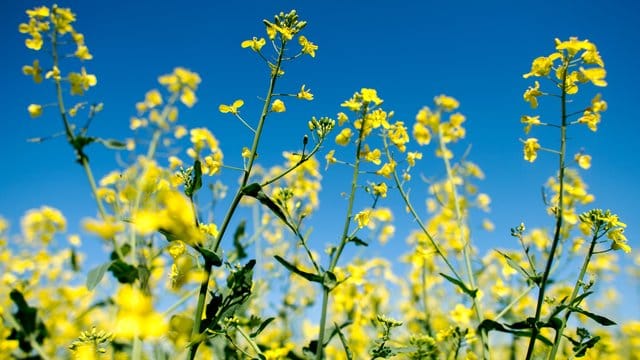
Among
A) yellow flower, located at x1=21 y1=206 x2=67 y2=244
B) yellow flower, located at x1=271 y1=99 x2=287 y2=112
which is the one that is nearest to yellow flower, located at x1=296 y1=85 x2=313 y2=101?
yellow flower, located at x1=271 y1=99 x2=287 y2=112

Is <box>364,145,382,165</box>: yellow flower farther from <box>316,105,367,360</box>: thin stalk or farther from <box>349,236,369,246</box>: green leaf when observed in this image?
<box>349,236,369,246</box>: green leaf

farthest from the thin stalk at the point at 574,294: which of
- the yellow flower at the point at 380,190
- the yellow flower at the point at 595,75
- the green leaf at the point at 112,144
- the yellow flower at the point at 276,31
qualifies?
the green leaf at the point at 112,144

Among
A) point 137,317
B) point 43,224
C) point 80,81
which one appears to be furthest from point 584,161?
point 43,224

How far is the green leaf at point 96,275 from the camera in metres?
1.99

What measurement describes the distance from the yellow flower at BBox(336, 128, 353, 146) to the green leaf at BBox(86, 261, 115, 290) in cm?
162

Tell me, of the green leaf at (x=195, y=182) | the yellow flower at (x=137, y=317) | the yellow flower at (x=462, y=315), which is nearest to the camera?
the yellow flower at (x=137, y=317)

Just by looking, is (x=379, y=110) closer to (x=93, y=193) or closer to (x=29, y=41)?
(x=93, y=193)

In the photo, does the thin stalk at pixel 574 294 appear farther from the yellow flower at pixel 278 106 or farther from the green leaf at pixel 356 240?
the yellow flower at pixel 278 106

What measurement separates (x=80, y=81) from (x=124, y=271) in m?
1.41

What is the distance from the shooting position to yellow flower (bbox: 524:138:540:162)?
7.85ft

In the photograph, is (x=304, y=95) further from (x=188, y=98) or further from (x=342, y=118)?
(x=188, y=98)

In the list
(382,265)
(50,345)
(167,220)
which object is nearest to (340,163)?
(167,220)

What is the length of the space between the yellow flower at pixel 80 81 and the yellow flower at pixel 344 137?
1.66m

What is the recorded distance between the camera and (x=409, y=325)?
5.20m
